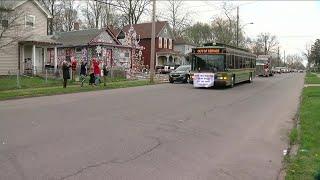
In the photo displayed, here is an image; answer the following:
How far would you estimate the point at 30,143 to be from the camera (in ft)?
30.5

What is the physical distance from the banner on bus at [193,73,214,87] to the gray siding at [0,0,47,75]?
14.0 meters

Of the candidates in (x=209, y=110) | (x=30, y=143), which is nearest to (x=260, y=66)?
(x=209, y=110)

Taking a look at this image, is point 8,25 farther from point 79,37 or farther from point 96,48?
point 79,37

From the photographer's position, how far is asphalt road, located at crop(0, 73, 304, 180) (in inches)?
287

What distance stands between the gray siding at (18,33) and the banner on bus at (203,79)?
1396 centimetres

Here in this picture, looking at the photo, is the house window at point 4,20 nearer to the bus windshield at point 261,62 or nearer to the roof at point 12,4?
the roof at point 12,4

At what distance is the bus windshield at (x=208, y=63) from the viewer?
29062mm

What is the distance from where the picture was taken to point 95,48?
44.8m

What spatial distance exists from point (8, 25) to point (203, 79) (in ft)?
45.7

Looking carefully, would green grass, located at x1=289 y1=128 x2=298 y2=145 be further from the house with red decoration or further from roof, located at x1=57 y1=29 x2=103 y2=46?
roof, located at x1=57 y1=29 x2=103 y2=46

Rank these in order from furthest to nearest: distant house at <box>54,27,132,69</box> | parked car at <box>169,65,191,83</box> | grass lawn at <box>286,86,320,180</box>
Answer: distant house at <box>54,27,132,69</box> → parked car at <box>169,65,191,83</box> → grass lawn at <box>286,86,320,180</box>

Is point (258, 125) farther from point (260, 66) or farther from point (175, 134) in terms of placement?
point (260, 66)

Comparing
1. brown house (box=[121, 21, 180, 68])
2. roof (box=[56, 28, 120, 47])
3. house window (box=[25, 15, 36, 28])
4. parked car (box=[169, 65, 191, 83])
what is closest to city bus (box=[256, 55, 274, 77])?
brown house (box=[121, 21, 180, 68])

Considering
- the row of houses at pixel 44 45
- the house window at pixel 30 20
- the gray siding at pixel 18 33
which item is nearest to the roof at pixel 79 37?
the row of houses at pixel 44 45
